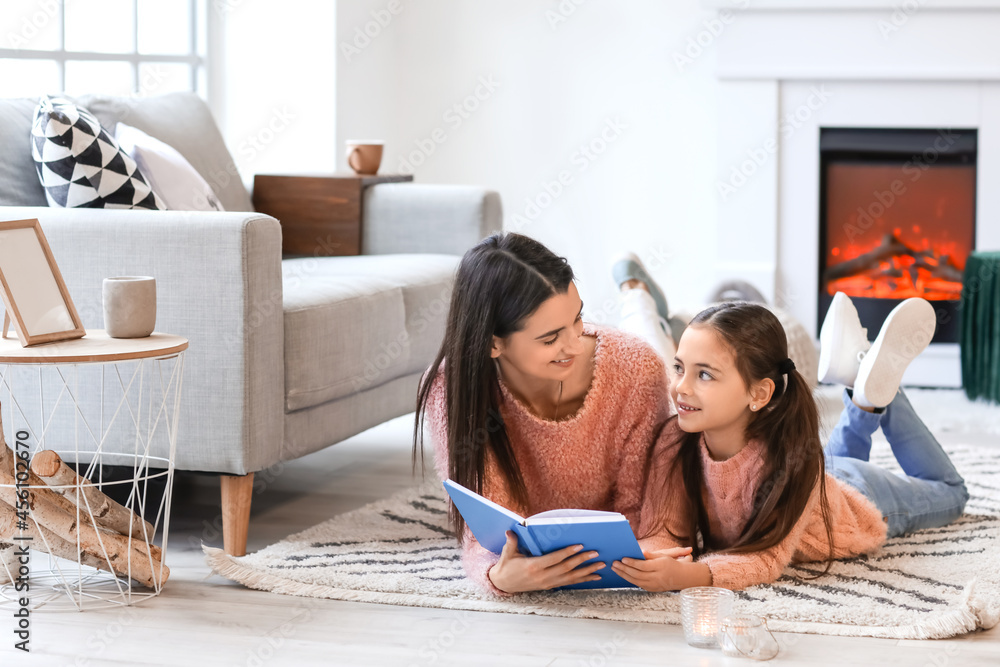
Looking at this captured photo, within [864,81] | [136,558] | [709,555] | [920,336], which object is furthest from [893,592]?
[864,81]

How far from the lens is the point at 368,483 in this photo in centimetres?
268

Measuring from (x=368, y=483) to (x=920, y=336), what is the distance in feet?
4.08

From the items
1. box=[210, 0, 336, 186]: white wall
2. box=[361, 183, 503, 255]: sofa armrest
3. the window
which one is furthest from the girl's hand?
box=[210, 0, 336, 186]: white wall

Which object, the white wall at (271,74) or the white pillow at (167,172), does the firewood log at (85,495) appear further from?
the white wall at (271,74)

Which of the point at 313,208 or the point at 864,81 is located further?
the point at 864,81

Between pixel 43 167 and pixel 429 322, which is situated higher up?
pixel 43 167

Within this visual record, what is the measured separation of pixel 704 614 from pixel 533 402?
47 centimetres

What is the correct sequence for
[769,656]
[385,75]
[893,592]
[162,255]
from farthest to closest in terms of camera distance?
1. [385,75]
2. [162,255]
3. [893,592]
4. [769,656]

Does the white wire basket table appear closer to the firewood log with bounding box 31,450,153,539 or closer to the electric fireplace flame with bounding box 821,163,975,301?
the firewood log with bounding box 31,450,153,539

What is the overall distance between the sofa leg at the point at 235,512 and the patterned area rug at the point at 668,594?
5 cm

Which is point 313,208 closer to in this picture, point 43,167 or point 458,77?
point 43,167

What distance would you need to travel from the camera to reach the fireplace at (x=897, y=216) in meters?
3.90

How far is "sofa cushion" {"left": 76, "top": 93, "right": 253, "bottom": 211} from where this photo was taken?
9.12 feet

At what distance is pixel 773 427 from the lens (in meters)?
1.85
